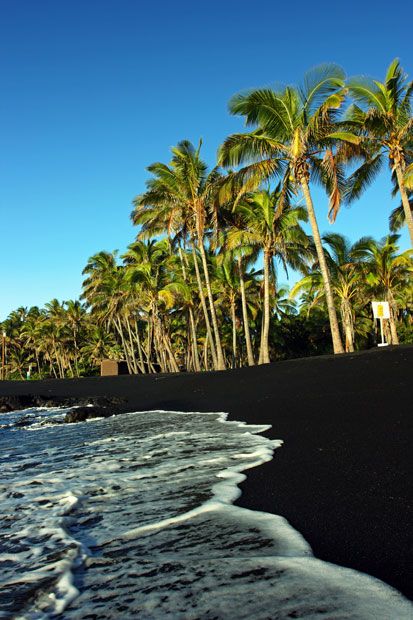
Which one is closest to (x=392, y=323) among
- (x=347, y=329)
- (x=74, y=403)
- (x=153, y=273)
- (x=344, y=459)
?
(x=347, y=329)

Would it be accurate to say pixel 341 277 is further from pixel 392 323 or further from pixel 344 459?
pixel 344 459

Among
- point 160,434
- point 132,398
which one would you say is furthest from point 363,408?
point 132,398

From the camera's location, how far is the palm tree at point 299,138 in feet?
53.8

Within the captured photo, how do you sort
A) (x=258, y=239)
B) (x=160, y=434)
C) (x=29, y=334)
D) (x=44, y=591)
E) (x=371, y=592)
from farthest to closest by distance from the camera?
(x=29, y=334)
(x=258, y=239)
(x=160, y=434)
(x=44, y=591)
(x=371, y=592)

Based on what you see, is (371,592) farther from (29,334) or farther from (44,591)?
(29,334)

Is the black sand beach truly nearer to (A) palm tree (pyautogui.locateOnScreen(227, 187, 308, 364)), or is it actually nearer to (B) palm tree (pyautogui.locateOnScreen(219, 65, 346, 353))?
(B) palm tree (pyautogui.locateOnScreen(219, 65, 346, 353))

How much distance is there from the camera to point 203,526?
2.89 metres

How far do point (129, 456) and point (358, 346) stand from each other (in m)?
36.6

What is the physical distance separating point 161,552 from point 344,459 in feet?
7.32

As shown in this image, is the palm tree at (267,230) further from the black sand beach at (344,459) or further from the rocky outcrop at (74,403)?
the black sand beach at (344,459)

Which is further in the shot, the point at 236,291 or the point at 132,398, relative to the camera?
the point at 236,291

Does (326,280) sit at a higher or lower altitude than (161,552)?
higher

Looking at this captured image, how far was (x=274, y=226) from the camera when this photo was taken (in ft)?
74.9

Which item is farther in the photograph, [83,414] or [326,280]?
[326,280]
